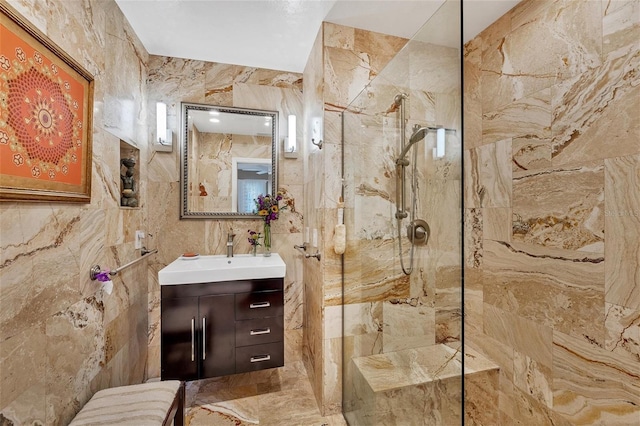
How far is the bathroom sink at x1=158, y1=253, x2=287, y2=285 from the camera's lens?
175 centimetres

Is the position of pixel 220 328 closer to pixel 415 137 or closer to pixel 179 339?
pixel 179 339

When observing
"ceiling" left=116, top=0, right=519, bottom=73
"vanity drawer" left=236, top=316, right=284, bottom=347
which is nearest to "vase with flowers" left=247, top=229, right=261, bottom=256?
"vanity drawer" left=236, top=316, right=284, bottom=347

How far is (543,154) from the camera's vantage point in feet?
4.63

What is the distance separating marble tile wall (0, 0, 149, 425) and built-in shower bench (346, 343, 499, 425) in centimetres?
142

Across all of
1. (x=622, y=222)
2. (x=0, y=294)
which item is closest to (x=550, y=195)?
(x=622, y=222)

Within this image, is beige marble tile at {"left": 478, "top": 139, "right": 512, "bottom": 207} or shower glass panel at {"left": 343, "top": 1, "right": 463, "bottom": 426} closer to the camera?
A: shower glass panel at {"left": 343, "top": 1, "right": 463, "bottom": 426}

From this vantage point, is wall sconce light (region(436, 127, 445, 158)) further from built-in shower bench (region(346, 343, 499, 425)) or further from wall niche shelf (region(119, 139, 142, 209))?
wall niche shelf (region(119, 139, 142, 209))

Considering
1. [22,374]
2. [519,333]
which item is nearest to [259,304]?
[22,374]

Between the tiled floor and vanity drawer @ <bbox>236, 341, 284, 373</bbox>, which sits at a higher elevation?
vanity drawer @ <bbox>236, 341, 284, 373</bbox>

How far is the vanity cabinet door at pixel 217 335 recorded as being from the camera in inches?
70.3

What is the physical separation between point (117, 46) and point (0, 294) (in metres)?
1.52

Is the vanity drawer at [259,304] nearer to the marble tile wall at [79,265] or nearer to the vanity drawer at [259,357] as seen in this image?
the vanity drawer at [259,357]

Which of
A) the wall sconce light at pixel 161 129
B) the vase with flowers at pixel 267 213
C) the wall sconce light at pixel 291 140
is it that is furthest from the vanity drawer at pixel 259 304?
the wall sconce light at pixel 161 129

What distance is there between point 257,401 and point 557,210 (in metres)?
2.22
